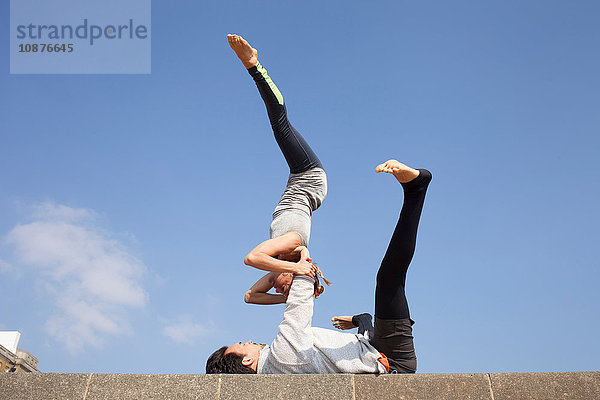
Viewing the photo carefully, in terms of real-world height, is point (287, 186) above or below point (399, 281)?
above

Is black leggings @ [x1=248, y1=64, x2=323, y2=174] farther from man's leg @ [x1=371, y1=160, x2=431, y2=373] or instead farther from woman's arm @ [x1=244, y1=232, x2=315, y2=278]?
man's leg @ [x1=371, y1=160, x2=431, y2=373]

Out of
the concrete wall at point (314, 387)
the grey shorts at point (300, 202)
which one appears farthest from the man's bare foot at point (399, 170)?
the grey shorts at point (300, 202)

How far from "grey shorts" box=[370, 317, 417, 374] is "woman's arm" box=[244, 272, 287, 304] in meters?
1.74

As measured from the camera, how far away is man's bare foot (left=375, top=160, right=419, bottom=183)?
3605mm

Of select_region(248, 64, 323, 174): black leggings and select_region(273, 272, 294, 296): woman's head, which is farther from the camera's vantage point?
select_region(248, 64, 323, 174): black leggings

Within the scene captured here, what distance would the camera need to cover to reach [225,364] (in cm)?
404

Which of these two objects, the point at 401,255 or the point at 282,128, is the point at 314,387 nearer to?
the point at 401,255

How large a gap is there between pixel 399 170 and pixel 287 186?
228 centimetres

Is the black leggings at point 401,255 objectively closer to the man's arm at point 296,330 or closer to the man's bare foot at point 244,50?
the man's arm at point 296,330

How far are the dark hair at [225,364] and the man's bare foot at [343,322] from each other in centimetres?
155

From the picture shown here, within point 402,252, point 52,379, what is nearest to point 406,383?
point 402,252

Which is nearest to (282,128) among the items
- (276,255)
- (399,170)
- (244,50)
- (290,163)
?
(290,163)

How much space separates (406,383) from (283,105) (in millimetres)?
3558

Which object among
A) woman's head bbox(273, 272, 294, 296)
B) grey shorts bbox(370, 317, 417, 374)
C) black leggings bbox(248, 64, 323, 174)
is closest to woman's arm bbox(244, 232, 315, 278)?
woman's head bbox(273, 272, 294, 296)
